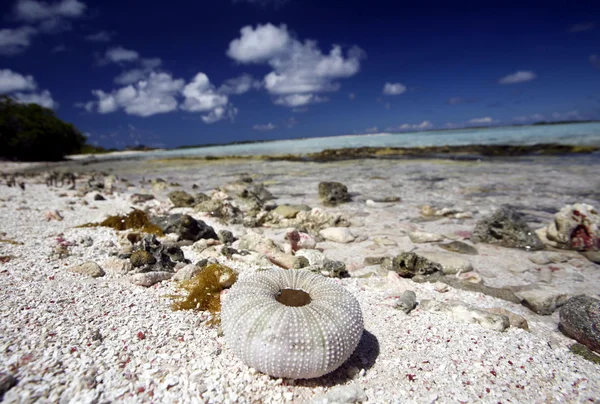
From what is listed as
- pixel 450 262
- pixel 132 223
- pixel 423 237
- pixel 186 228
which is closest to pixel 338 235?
pixel 423 237

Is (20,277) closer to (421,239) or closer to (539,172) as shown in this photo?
(421,239)

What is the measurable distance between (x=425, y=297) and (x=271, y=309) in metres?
2.99

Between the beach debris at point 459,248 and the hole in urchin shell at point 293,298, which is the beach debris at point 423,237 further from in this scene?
the hole in urchin shell at point 293,298

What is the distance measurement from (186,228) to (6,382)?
4.71 meters

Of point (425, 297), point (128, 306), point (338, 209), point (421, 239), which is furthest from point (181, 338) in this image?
point (338, 209)

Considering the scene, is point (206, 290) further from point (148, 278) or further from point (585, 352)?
point (585, 352)

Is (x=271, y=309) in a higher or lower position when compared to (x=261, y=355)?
higher

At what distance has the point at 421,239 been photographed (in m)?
7.61

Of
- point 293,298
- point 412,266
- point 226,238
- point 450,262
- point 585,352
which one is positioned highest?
point 293,298

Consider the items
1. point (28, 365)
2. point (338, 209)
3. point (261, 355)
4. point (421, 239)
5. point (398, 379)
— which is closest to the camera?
point (28, 365)

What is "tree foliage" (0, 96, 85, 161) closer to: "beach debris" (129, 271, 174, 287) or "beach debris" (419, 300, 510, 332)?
"beach debris" (129, 271, 174, 287)

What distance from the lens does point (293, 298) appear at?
3381 mm

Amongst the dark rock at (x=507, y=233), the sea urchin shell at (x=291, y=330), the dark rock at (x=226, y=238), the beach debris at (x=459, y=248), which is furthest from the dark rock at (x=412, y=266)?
the dark rock at (x=226, y=238)

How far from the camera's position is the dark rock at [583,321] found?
3.75 metres
